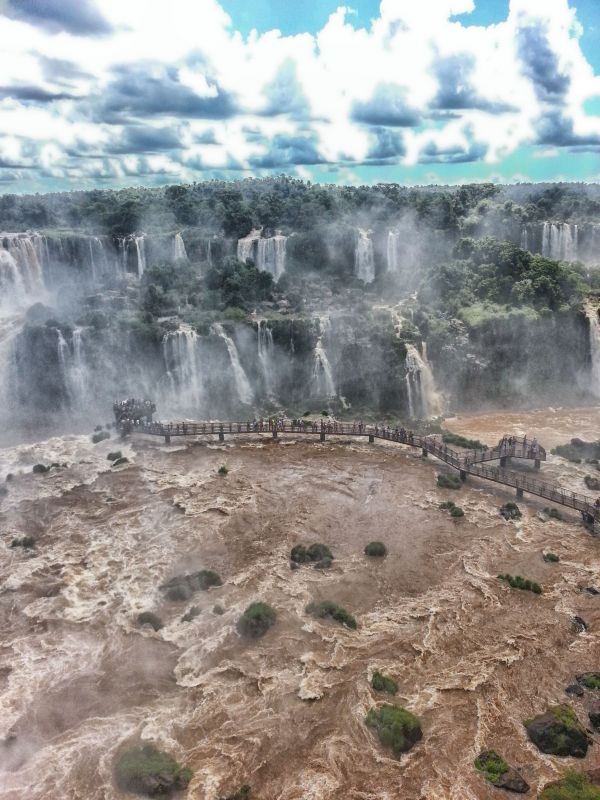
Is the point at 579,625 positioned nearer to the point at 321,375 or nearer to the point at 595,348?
the point at 321,375

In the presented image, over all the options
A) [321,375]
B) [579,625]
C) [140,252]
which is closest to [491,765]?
[579,625]

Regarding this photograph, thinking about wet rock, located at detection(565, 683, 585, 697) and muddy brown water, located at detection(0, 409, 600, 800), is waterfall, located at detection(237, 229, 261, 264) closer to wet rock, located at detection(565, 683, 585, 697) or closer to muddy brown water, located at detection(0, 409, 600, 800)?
muddy brown water, located at detection(0, 409, 600, 800)

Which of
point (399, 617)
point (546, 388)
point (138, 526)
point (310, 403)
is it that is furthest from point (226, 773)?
point (546, 388)

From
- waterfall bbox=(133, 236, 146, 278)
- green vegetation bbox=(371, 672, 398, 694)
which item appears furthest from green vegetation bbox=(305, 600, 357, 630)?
waterfall bbox=(133, 236, 146, 278)

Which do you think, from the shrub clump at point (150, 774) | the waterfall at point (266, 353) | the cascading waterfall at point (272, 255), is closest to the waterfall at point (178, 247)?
the cascading waterfall at point (272, 255)

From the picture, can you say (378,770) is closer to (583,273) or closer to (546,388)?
(546,388)

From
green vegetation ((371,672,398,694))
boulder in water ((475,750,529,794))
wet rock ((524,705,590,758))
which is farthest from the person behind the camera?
green vegetation ((371,672,398,694))

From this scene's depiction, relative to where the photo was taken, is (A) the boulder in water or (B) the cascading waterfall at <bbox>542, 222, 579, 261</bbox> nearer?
(A) the boulder in water
